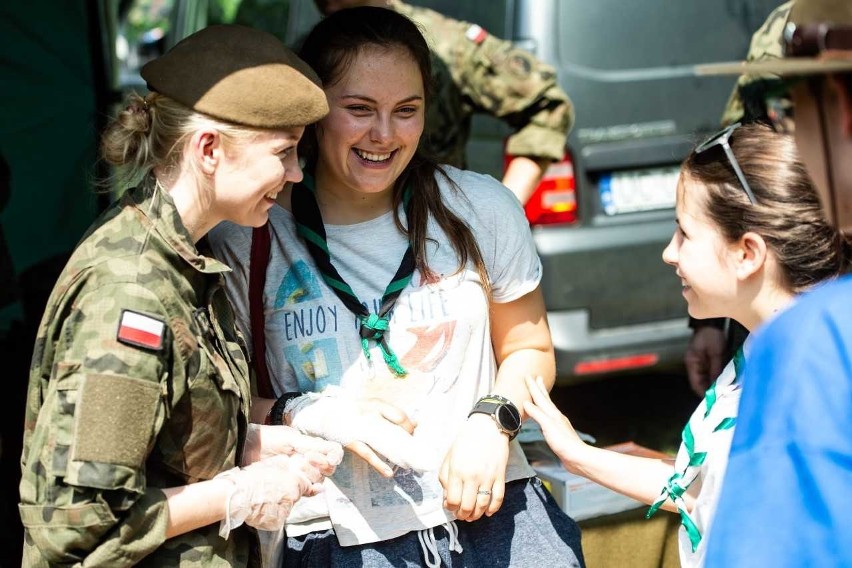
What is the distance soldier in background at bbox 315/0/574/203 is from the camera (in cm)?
359

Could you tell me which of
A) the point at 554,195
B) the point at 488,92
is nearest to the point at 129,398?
the point at 488,92

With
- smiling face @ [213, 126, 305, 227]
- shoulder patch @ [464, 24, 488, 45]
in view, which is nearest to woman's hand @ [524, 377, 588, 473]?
smiling face @ [213, 126, 305, 227]

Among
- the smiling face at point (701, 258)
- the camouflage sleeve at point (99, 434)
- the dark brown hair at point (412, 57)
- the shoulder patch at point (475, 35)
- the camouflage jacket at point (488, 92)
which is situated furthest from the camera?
the shoulder patch at point (475, 35)

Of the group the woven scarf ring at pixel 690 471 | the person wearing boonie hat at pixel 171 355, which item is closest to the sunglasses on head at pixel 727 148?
the woven scarf ring at pixel 690 471

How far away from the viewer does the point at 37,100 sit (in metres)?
3.69

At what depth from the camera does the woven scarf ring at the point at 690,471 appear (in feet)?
6.39

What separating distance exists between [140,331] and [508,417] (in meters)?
0.76

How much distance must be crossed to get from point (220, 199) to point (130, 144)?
0.20m

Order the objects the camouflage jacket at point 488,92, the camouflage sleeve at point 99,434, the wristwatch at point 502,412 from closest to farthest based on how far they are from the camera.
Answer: the camouflage sleeve at point 99,434 < the wristwatch at point 502,412 < the camouflage jacket at point 488,92

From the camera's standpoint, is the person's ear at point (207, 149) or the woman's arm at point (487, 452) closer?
the person's ear at point (207, 149)

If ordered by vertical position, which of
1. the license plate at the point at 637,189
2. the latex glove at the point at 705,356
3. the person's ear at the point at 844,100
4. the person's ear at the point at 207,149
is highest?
the person's ear at the point at 844,100

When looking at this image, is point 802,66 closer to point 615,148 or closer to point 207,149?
point 207,149

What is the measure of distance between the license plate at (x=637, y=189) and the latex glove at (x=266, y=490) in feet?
9.02

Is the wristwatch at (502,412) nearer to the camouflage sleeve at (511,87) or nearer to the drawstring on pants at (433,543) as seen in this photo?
the drawstring on pants at (433,543)
